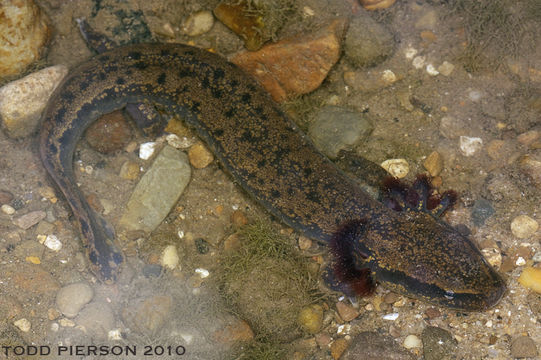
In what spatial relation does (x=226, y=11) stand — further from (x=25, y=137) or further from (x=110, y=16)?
(x=25, y=137)

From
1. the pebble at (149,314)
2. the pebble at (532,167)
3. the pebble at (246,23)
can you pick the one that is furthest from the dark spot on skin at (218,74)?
the pebble at (532,167)

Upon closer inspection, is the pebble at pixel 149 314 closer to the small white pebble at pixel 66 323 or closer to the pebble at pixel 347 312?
the small white pebble at pixel 66 323

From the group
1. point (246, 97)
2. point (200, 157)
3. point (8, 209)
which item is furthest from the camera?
point (200, 157)

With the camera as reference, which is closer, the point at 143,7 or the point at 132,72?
the point at 132,72

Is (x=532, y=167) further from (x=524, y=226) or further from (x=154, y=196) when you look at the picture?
(x=154, y=196)

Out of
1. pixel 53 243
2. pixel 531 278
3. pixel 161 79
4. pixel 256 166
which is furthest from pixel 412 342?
pixel 53 243

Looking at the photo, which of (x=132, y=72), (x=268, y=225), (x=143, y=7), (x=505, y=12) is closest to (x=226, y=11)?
(x=143, y=7)

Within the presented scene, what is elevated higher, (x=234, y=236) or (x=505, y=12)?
(x=505, y=12)
